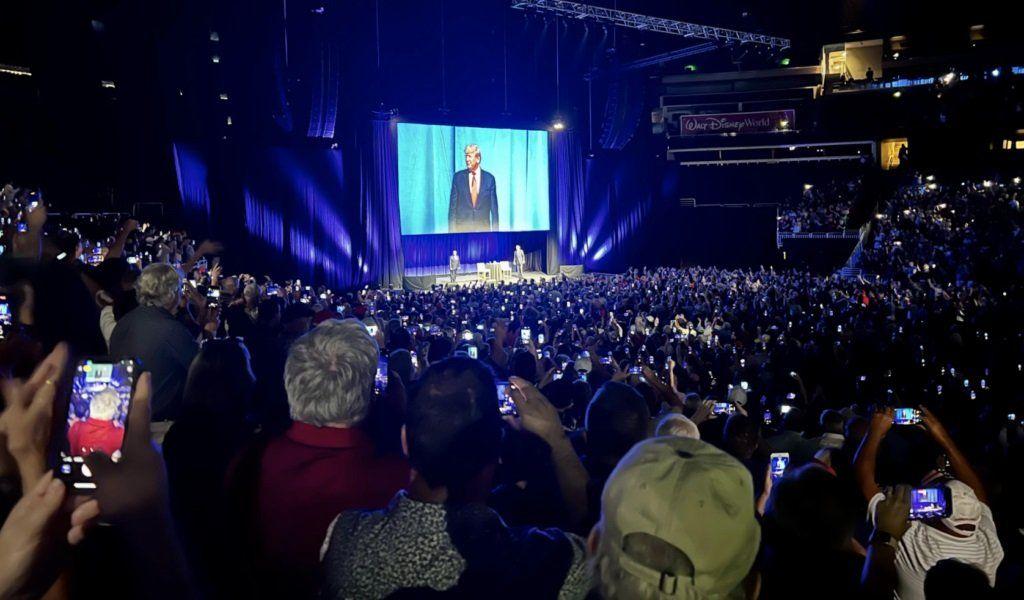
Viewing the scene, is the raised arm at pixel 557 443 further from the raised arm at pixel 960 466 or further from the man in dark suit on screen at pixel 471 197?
the man in dark suit on screen at pixel 471 197

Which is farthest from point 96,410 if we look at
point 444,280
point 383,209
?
point 444,280

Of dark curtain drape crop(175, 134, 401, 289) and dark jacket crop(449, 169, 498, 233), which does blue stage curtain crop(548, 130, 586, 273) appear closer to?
dark jacket crop(449, 169, 498, 233)

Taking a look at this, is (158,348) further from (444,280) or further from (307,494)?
(444,280)

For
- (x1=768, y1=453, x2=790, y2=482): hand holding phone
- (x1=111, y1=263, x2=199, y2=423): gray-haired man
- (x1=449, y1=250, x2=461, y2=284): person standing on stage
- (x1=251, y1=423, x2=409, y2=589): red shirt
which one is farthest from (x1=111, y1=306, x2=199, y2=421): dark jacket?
(x1=449, y1=250, x2=461, y2=284): person standing on stage

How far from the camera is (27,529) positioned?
4.78 feet

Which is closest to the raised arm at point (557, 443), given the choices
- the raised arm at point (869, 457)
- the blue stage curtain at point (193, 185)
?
the raised arm at point (869, 457)

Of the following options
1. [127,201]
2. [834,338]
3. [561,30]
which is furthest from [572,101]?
[834,338]

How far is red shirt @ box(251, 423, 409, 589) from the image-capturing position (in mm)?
2291

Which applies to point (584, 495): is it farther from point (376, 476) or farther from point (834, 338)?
point (834, 338)

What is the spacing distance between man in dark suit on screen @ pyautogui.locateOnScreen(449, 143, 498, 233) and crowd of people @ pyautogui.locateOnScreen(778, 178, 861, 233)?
12686 mm

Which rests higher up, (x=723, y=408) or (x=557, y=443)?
(x=557, y=443)

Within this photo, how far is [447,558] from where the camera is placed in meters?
1.77

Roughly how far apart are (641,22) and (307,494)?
2539 centimetres

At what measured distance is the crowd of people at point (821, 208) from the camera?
3092 centimetres
